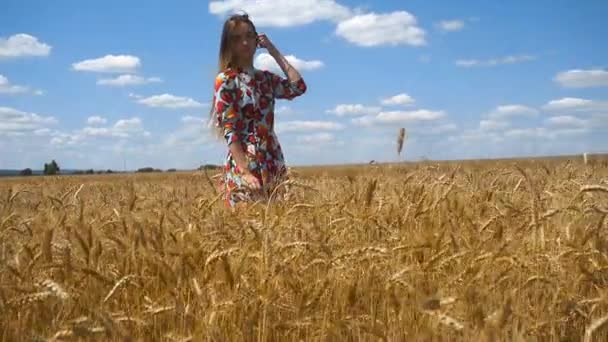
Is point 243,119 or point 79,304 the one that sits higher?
point 243,119

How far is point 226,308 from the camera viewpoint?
188cm

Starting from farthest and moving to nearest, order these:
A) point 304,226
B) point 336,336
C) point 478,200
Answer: point 478,200
point 304,226
point 336,336

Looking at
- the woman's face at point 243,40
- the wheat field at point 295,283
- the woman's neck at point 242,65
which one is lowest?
the wheat field at point 295,283

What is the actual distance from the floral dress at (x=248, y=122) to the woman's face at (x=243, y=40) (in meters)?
0.12

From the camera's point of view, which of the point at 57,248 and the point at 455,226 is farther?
the point at 455,226

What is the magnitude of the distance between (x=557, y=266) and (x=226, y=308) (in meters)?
1.16

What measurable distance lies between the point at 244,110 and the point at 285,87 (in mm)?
370

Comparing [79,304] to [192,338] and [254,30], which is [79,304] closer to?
[192,338]

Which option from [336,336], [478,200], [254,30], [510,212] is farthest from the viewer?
[254,30]

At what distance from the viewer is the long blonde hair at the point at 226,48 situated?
4.30 m

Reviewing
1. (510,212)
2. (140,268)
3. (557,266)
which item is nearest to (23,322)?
(140,268)

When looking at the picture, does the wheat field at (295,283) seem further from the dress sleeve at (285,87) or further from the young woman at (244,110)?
the dress sleeve at (285,87)

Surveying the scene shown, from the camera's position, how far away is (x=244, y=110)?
4371 millimetres

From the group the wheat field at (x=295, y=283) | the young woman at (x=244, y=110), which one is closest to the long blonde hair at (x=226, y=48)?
the young woman at (x=244, y=110)
